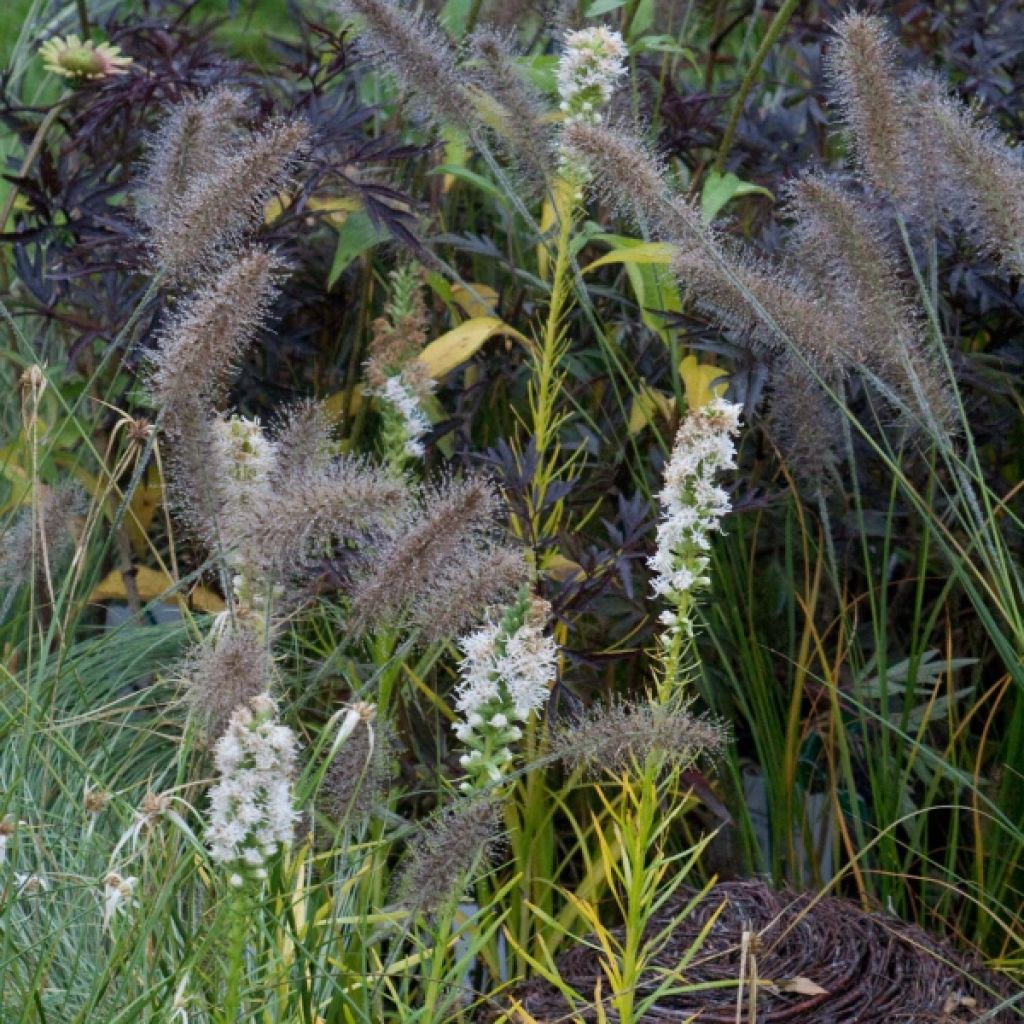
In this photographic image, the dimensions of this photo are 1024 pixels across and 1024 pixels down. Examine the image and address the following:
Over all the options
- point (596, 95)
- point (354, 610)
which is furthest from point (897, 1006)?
point (596, 95)

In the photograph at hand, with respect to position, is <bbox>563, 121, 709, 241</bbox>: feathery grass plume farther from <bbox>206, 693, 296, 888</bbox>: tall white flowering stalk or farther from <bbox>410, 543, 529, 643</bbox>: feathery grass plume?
<bbox>206, 693, 296, 888</bbox>: tall white flowering stalk

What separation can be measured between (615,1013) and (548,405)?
0.80 meters

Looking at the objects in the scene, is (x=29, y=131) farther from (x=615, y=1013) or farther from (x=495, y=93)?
(x=615, y=1013)

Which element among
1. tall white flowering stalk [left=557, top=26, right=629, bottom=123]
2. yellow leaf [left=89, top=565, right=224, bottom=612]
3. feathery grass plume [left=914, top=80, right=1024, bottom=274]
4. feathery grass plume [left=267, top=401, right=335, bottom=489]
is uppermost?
feathery grass plume [left=914, top=80, right=1024, bottom=274]

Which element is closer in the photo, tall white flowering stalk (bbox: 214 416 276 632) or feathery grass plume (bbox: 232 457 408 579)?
feathery grass plume (bbox: 232 457 408 579)

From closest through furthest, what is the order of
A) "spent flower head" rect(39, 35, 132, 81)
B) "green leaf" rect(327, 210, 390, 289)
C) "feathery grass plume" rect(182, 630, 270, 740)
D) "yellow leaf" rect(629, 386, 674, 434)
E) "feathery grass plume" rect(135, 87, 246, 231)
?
"feathery grass plume" rect(182, 630, 270, 740) → "feathery grass plume" rect(135, 87, 246, 231) → "yellow leaf" rect(629, 386, 674, 434) → "green leaf" rect(327, 210, 390, 289) → "spent flower head" rect(39, 35, 132, 81)

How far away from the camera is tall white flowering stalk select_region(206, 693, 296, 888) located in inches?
49.1

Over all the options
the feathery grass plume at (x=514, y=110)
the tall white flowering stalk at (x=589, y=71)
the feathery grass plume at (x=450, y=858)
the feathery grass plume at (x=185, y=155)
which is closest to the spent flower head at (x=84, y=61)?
the feathery grass plume at (x=185, y=155)

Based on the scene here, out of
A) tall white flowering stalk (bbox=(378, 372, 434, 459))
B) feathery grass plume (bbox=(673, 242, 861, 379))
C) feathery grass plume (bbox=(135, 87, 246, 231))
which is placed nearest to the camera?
feathery grass plume (bbox=(673, 242, 861, 379))

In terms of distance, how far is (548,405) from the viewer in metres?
2.23

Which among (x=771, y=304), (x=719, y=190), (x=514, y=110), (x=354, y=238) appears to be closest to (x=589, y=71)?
(x=514, y=110)

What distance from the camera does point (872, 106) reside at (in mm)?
2045

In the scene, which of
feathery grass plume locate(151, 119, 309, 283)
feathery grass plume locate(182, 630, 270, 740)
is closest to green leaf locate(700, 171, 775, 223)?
feathery grass plume locate(151, 119, 309, 283)

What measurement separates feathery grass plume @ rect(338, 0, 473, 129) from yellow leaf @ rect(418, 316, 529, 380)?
0.41 metres
